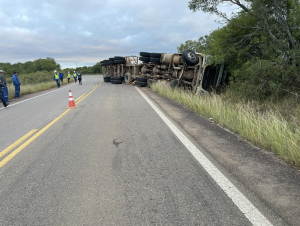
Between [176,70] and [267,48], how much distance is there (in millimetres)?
7645

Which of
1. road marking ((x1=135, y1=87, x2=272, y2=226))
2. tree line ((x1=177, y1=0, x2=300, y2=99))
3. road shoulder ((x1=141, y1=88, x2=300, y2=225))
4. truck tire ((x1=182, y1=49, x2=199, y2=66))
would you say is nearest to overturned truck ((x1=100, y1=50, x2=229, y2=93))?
truck tire ((x1=182, y1=49, x2=199, y2=66))

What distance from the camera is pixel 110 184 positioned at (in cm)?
317

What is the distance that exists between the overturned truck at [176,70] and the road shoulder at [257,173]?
7.30m

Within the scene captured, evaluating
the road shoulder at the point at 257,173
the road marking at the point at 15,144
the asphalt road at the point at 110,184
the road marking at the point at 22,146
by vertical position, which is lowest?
the road marking at the point at 15,144

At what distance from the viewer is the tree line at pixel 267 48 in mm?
7332

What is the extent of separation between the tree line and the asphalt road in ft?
13.5

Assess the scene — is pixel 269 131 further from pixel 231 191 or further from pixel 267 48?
pixel 267 48

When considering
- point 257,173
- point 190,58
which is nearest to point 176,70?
point 190,58

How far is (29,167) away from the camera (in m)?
3.81

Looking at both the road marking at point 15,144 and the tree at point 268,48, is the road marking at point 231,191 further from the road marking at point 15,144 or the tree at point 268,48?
the tree at point 268,48

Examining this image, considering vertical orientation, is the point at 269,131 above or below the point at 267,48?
below

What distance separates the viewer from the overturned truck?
12.3 meters

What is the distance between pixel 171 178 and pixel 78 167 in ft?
5.08

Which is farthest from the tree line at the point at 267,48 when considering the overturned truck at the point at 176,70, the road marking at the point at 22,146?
the road marking at the point at 22,146
